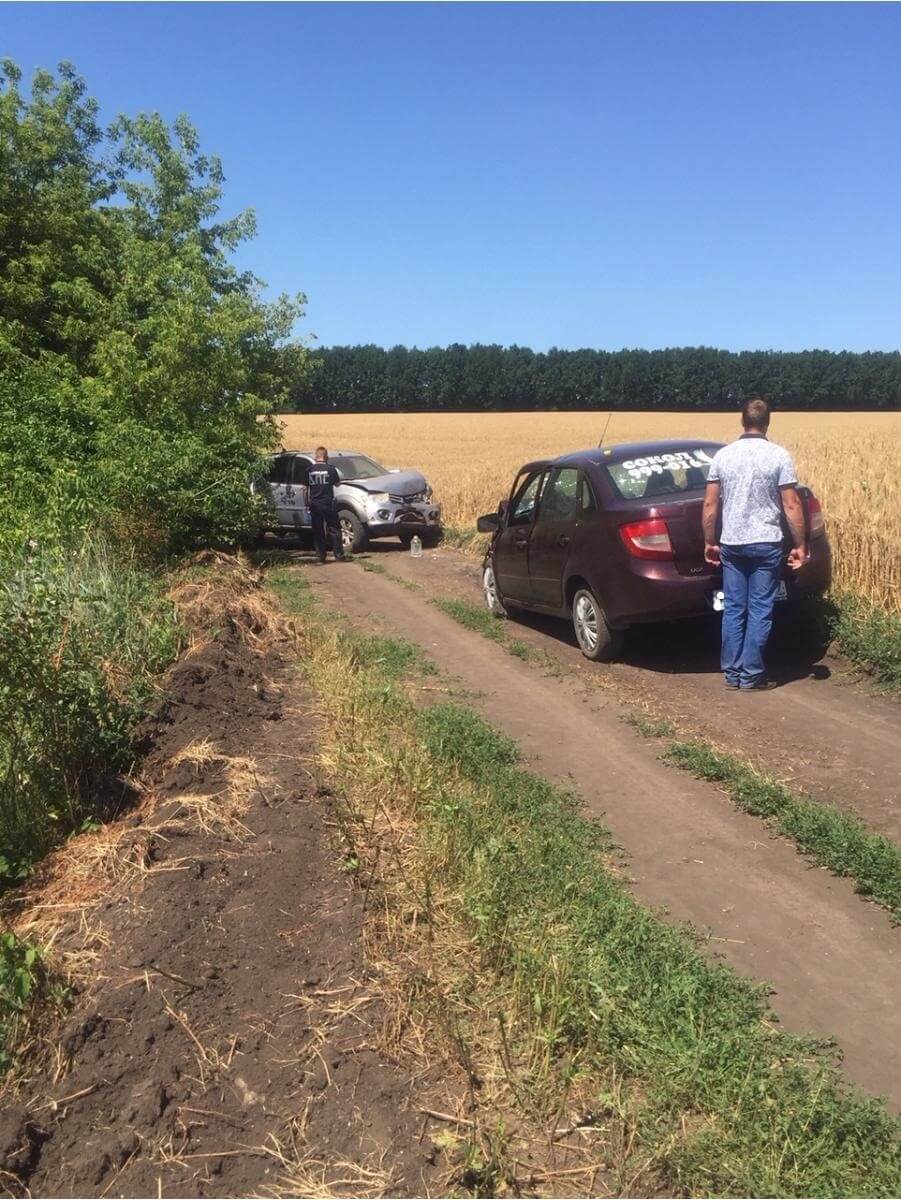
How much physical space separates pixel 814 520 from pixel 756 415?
1.02 metres

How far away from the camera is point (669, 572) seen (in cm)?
770

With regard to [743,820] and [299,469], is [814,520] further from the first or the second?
[299,469]

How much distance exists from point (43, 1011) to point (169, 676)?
3.16 metres

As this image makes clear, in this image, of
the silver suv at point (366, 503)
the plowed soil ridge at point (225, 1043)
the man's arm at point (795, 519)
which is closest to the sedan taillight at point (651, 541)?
the man's arm at point (795, 519)

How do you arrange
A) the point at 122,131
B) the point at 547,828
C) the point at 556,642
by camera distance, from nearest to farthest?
the point at 547,828, the point at 556,642, the point at 122,131

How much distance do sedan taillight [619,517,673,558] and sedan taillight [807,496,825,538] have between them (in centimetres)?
106

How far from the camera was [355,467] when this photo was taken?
19.7 meters

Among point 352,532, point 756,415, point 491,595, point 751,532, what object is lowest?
point 352,532

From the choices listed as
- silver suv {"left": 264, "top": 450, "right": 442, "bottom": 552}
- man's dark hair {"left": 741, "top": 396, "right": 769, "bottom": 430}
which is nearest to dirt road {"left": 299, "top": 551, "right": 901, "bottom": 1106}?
man's dark hair {"left": 741, "top": 396, "right": 769, "bottom": 430}

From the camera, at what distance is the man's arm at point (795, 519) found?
23.9 feet

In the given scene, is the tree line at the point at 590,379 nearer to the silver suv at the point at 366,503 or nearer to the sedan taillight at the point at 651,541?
the silver suv at the point at 366,503

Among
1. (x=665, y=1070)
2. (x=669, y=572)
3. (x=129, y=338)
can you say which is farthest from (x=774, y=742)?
(x=129, y=338)

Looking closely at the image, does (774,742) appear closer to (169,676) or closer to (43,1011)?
(169,676)

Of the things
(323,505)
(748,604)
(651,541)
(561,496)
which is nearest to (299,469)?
(323,505)
